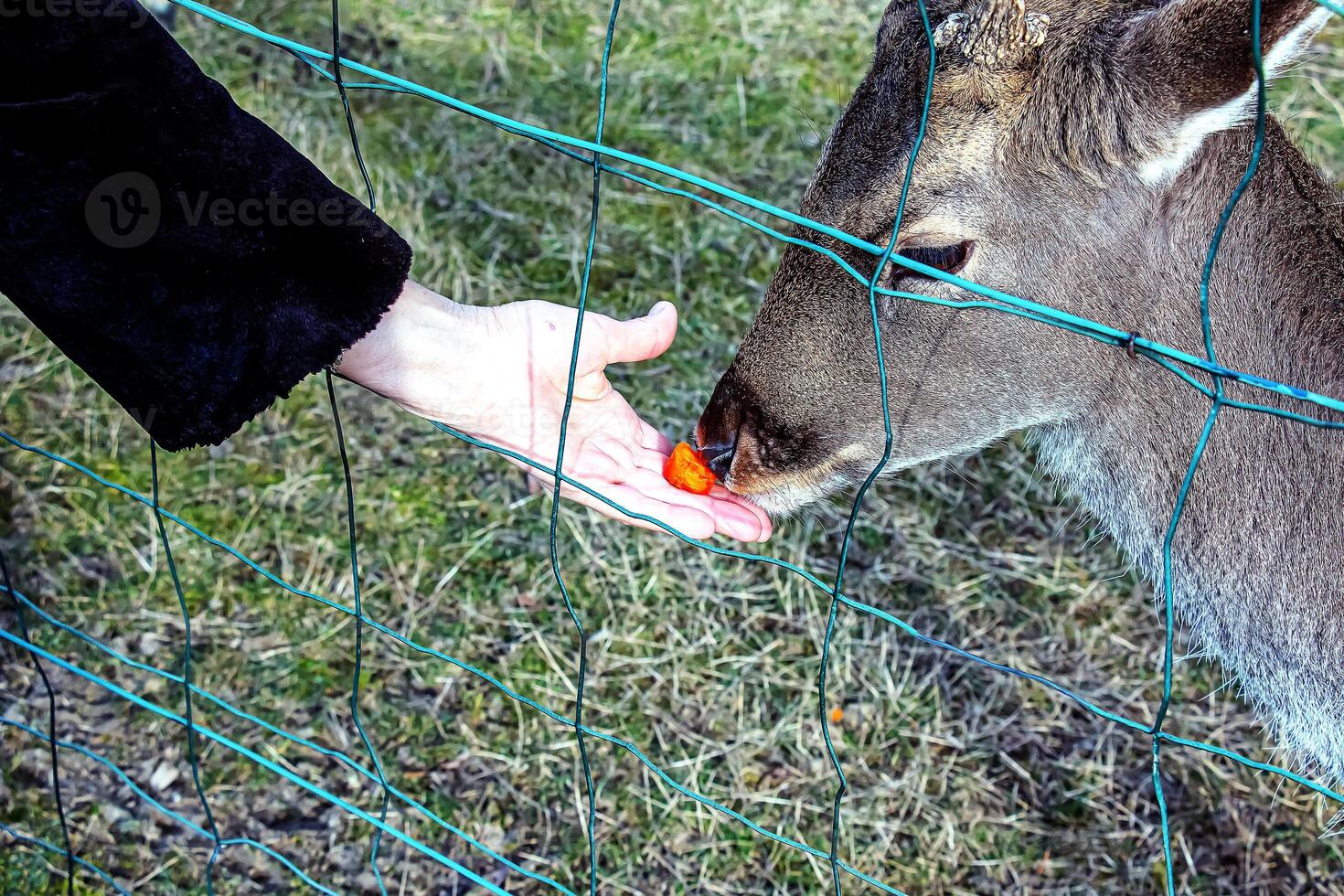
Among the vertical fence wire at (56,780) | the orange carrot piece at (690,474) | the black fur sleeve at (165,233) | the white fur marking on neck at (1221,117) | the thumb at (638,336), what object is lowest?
the vertical fence wire at (56,780)

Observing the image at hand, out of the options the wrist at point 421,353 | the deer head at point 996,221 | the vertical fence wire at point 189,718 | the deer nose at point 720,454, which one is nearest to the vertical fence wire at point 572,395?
the wrist at point 421,353

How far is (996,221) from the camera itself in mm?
2246

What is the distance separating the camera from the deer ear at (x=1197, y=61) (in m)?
1.83

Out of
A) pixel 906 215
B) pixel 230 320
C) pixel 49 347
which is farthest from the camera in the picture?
pixel 49 347

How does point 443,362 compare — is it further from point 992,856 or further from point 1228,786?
point 1228,786

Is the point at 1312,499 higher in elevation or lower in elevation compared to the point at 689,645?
higher

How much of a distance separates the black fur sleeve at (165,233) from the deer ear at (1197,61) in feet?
4.45

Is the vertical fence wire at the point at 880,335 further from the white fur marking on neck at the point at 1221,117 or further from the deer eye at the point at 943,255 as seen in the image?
the white fur marking on neck at the point at 1221,117

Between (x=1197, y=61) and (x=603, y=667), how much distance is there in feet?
7.38

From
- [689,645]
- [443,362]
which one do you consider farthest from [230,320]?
[689,645]

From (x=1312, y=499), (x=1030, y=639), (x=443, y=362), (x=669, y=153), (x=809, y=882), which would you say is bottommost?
(x=809, y=882)

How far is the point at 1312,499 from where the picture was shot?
2.24 m

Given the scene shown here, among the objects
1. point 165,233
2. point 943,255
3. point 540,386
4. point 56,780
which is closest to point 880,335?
point 943,255

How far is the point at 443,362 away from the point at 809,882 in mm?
1699
